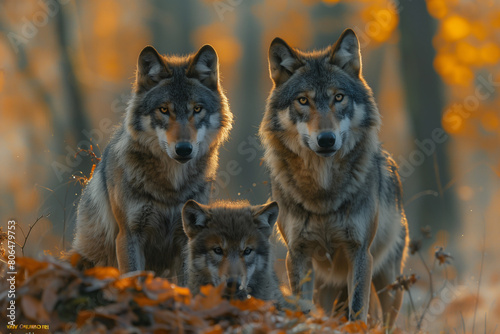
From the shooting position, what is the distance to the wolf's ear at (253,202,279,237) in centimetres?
442

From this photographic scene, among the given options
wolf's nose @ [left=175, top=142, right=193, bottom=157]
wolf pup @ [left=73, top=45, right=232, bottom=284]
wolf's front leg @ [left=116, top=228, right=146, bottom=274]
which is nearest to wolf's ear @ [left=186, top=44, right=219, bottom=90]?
wolf pup @ [left=73, top=45, right=232, bottom=284]

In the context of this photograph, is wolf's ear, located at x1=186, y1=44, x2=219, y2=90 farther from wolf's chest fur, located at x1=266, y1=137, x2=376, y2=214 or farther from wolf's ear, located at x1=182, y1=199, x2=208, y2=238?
wolf's ear, located at x1=182, y1=199, x2=208, y2=238

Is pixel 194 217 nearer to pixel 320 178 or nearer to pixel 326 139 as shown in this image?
pixel 326 139

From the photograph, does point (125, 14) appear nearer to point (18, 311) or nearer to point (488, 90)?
point (488, 90)

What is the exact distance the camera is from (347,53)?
208 inches

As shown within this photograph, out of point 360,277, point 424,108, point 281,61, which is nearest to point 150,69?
point 281,61

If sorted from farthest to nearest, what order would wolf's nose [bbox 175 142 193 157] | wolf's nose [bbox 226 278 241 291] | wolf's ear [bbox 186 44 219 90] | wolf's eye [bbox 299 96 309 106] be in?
wolf's ear [bbox 186 44 219 90]
wolf's eye [bbox 299 96 309 106]
wolf's nose [bbox 175 142 193 157]
wolf's nose [bbox 226 278 241 291]

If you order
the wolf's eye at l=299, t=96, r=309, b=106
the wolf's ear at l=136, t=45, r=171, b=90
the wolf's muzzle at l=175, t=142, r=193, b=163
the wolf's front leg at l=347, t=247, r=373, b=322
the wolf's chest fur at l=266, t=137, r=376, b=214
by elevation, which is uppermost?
the wolf's ear at l=136, t=45, r=171, b=90

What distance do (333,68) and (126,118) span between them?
79.8 inches

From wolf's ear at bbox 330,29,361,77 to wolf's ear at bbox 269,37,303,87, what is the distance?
35 cm

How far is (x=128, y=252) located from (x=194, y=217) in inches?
34.9

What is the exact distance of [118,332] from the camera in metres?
2.51

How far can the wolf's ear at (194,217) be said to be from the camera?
4.25 meters

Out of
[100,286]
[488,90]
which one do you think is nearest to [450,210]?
[488,90]
